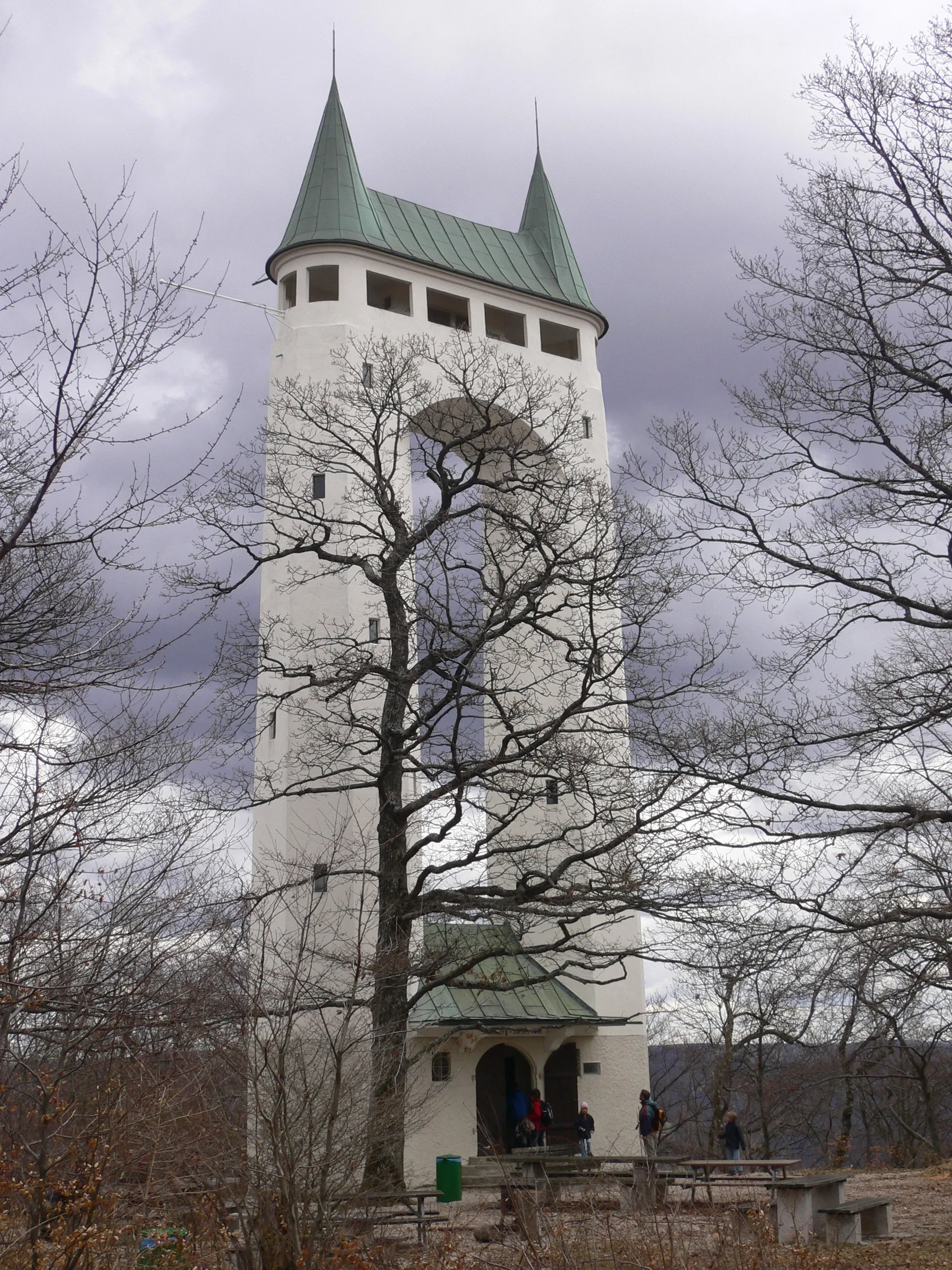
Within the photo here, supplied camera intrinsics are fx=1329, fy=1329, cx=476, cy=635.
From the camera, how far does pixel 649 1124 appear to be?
69.6 ft

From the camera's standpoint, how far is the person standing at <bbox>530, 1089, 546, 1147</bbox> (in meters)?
23.3

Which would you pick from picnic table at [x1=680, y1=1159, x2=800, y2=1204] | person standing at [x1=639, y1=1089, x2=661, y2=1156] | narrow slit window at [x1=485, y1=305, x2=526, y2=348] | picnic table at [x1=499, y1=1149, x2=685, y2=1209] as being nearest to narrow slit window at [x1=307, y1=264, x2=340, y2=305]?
narrow slit window at [x1=485, y1=305, x2=526, y2=348]

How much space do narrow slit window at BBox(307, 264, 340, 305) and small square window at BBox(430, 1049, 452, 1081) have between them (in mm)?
16836

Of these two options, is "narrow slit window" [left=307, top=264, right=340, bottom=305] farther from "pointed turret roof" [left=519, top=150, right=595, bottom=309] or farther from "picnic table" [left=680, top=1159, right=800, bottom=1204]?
"picnic table" [left=680, top=1159, right=800, bottom=1204]

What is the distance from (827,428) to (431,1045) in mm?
12925

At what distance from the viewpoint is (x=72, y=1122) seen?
→ 11.3 meters

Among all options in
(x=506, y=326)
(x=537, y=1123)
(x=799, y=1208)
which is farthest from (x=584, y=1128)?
(x=506, y=326)

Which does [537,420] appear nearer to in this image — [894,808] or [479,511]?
[479,511]

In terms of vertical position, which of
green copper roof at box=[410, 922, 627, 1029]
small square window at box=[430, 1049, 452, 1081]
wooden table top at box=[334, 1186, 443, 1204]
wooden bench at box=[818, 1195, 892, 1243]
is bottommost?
wooden bench at box=[818, 1195, 892, 1243]

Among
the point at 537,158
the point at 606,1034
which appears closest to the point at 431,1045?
the point at 606,1034

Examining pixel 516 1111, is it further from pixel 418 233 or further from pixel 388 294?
pixel 418 233

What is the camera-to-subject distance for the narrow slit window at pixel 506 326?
33.7 metres

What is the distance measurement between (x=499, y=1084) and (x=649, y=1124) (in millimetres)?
7166

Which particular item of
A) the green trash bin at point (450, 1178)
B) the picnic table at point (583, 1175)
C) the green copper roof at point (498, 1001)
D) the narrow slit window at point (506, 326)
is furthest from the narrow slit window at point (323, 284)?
the picnic table at point (583, 1175)
